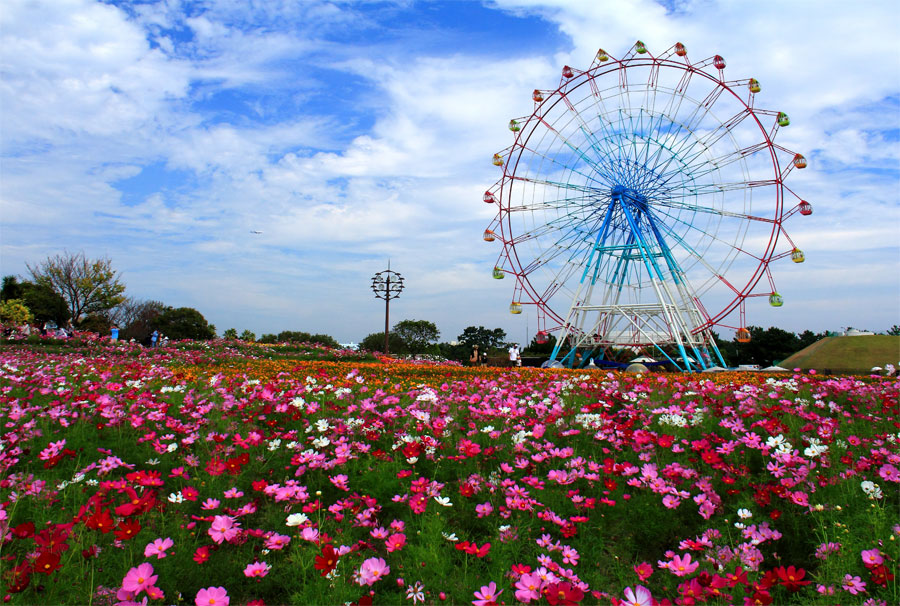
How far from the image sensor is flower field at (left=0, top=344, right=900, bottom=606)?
244cm

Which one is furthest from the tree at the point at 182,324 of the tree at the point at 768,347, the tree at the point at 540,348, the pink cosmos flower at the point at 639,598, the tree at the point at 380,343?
the pink cosmos flower at the point at 639,598

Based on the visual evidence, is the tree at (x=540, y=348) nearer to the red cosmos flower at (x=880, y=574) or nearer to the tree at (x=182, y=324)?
the tree at (x=182, y=324)

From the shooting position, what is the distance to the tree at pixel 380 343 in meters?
39.0

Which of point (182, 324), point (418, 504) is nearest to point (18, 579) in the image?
point (418, 504)

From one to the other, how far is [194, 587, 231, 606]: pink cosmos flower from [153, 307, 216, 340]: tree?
41878 mm

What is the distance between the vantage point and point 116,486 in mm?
2951

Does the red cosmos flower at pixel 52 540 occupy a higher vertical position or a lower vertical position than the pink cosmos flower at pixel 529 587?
higher

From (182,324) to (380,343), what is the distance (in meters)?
14.6

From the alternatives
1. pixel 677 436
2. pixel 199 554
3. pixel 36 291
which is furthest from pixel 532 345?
pixel 199 554

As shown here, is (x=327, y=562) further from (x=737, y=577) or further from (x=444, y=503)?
(x=737, y=577)

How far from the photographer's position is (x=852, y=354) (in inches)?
722

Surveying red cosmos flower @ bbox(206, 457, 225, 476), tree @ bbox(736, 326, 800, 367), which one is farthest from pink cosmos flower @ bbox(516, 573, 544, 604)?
tree @ bbox(736, 326, 800, 367)

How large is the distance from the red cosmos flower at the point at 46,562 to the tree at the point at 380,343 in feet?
118

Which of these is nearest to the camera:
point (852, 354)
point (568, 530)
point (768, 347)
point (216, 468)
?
point (568, 530)
